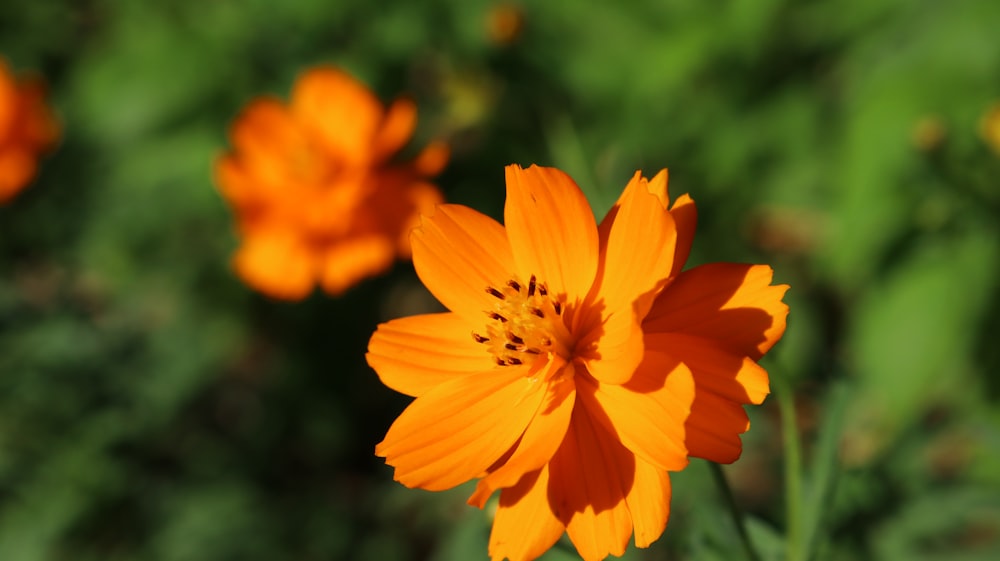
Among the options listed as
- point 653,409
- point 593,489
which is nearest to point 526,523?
point 593,489

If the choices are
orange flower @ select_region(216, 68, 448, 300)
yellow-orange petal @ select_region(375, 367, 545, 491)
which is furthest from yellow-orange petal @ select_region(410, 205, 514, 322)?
orange flower @ select_region(216, 68, 448, 300)

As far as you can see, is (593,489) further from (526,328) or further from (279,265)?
(279,265)

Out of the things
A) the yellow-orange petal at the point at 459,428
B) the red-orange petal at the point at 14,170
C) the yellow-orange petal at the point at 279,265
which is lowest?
the red-orange petal at the point at 14,170

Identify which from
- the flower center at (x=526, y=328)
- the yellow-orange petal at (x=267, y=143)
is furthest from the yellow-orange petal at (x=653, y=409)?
the yellow-orange petal at (x=267, y=143)

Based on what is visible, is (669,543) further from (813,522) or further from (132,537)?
(132,537)

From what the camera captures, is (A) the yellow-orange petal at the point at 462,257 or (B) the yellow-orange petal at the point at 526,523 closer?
(B) the yellow-orange petal at the point at 526,523

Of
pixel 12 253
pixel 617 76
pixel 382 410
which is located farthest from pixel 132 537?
pixel 617 76

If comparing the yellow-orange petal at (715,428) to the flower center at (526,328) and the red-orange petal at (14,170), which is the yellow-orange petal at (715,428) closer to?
the flower center at (526,328)
